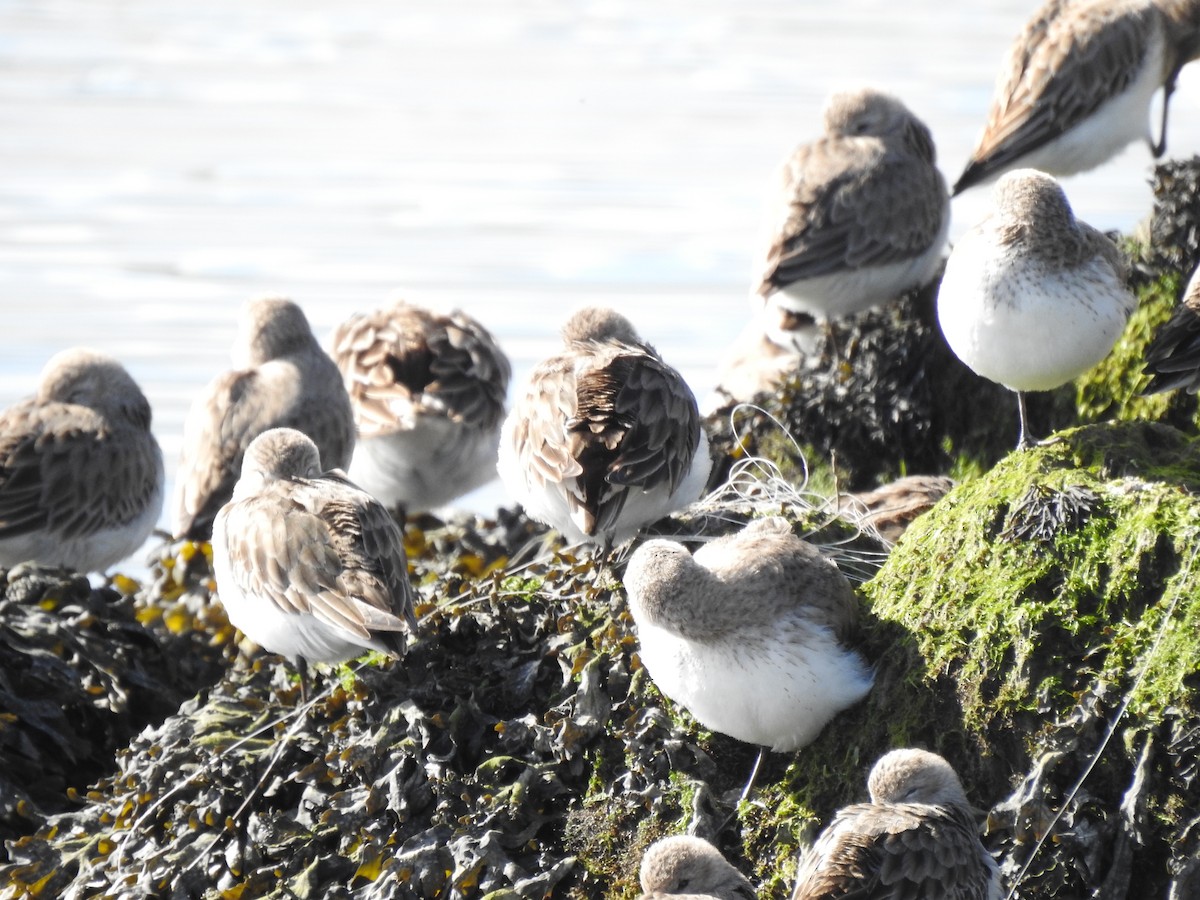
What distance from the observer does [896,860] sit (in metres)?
5.58

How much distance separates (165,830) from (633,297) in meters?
10.2

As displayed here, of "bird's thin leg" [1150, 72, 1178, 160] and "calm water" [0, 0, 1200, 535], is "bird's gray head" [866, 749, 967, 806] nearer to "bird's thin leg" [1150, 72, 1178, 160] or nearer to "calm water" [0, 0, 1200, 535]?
"bird's thin leg" [1150, 72, 1178, 160]

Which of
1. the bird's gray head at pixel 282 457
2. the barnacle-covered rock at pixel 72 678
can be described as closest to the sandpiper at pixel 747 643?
the bird's gray head at pixel 282 457

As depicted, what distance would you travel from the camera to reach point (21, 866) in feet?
24.8

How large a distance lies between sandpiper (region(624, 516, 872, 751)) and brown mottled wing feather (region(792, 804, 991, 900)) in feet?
2.61

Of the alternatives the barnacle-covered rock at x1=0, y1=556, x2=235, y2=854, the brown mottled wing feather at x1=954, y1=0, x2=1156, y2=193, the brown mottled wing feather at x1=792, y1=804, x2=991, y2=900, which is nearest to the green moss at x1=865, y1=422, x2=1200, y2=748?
the brown mottled wing feather at x1=792, y1=804, x2=991, y2=900

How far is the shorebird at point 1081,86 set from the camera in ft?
32.7

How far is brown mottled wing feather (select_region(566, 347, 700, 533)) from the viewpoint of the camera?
757cm

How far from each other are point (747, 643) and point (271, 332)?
5252 mm

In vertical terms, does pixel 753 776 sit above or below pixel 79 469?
below

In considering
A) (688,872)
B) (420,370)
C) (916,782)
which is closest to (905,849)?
(916,782)

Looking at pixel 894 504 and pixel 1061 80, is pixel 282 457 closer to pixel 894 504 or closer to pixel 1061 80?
pixel 894 504

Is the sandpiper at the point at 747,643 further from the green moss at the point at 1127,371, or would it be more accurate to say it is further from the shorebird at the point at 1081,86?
the shorebird at the point at 1081,86

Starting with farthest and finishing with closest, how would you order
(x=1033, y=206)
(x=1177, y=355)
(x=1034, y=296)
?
(x=1033, y=206) → (x=1034, y=296) → (x=1177, y=355)
